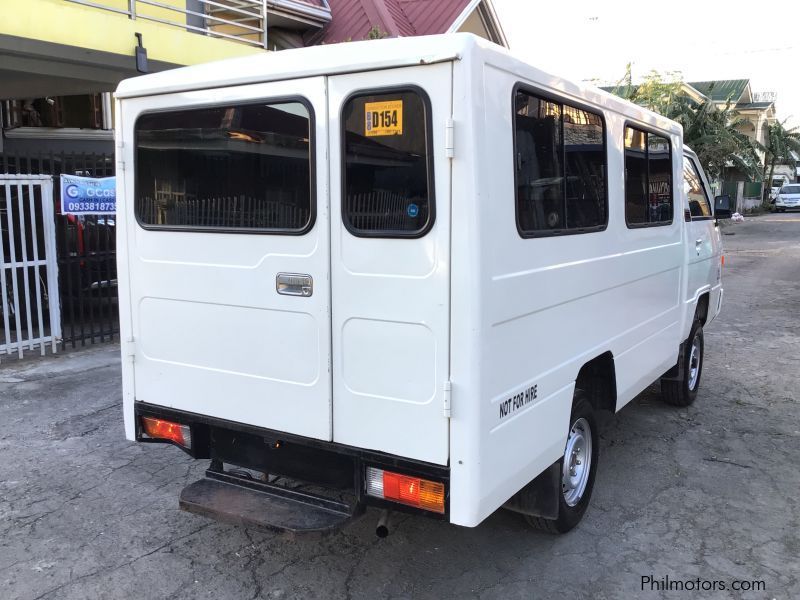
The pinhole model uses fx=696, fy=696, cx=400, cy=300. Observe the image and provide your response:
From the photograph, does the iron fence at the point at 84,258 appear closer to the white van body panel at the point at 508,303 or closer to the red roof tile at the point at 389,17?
the white van body panel at the point at 508,303

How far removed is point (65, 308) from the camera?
343 inches

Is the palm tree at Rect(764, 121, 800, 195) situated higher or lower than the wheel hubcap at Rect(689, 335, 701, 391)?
higher

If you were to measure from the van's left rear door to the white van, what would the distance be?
0.01 metres

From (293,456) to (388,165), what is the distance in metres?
1.44

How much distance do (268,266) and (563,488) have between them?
1959 millimetres

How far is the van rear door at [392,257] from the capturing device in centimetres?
270

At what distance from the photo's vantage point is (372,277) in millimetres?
2869

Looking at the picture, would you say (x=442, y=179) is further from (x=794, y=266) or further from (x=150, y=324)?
(x=794, y=266)

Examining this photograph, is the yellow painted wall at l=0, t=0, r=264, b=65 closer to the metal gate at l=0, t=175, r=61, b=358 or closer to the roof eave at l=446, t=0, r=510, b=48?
the metal gate at l=0, t=175, r=61, b=358

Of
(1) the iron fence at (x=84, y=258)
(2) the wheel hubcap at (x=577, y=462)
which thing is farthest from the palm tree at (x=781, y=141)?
(2) the wheel hubcap at (x=577, y=462)

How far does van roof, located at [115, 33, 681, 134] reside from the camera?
2639mm

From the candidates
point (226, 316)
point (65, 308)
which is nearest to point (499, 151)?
point (226, 316)

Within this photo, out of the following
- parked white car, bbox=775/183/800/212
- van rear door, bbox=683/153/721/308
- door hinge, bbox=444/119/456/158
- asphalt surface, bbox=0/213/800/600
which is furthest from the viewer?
parked white car, bbox=775/183/800/212

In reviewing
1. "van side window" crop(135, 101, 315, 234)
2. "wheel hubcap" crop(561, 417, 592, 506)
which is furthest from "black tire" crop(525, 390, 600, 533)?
"van side window" crop(135, 101, 315, 234)
